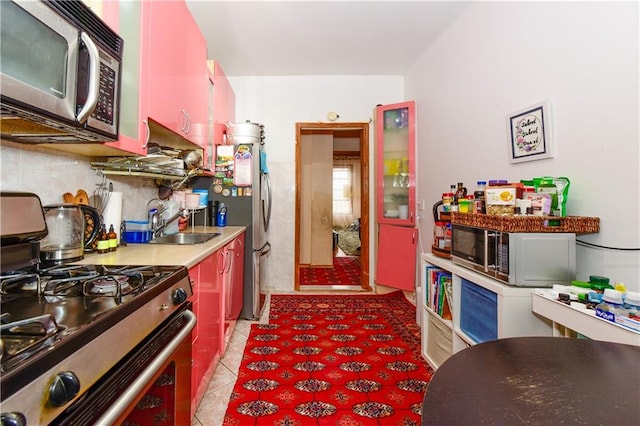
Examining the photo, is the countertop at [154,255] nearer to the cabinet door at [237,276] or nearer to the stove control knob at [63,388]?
the cabinet door at [237,276]

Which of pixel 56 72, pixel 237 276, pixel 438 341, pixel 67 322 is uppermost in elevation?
pixel 56 72

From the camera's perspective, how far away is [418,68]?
131 inches

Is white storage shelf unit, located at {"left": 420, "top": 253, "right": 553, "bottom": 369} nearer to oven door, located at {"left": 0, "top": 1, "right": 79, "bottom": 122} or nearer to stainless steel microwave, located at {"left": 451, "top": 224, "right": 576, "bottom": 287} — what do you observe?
stainless steel microwave, located at {"left": 451, "top": 224, "right": 576, "bottom": 287}

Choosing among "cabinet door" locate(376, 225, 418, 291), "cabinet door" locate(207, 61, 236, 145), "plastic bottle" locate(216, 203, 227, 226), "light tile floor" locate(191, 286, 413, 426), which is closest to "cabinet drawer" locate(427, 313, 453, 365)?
"cabinet door" locate(376, 225, 418, 291)

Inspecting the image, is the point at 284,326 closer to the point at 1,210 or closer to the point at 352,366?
the point at 352,366

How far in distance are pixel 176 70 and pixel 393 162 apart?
246cm

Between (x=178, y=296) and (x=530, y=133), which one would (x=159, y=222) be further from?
(x=530, y=133)

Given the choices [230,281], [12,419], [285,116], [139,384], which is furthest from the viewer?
→ [285,116]

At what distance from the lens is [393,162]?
3.51m

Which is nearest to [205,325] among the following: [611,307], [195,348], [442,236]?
[195,348]

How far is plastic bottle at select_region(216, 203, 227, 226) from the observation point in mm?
2814

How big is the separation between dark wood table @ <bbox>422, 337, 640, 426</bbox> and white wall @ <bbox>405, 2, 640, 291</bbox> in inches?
31.9

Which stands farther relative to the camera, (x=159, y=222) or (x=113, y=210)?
(x=159, y=222)

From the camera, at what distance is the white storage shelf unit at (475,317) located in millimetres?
1319
